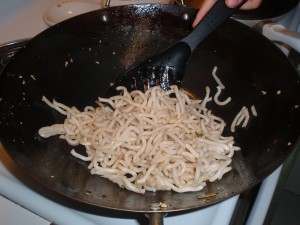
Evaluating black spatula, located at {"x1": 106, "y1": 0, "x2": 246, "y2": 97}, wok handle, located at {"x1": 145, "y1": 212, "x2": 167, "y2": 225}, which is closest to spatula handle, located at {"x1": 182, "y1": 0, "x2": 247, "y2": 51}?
black spatula, located at {"x1": 106, "y1": 0, "x2": 246, "y2": 97}

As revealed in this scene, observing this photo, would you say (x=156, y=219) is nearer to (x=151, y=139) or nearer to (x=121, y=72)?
(x=151, y=139)

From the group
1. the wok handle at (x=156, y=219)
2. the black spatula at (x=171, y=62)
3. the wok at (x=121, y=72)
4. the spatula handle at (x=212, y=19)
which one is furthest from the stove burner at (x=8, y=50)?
the wok handle at (x=156, y=219)

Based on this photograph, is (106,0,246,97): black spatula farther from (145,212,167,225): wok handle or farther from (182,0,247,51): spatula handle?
(145,212,167,225): wok handle

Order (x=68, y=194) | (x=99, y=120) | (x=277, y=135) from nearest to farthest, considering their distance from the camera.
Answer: (x=68, y=194), (x=277, y=135), (x=99, y=120)

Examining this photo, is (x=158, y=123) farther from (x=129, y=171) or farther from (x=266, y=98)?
(x=266, y=98)

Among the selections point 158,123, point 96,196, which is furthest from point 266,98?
point 96,196

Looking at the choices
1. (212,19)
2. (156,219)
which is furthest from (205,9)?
(156,219)

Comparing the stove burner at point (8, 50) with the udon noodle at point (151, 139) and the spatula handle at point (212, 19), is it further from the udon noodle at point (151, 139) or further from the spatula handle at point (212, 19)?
the spatula handle at point (212, 19)
